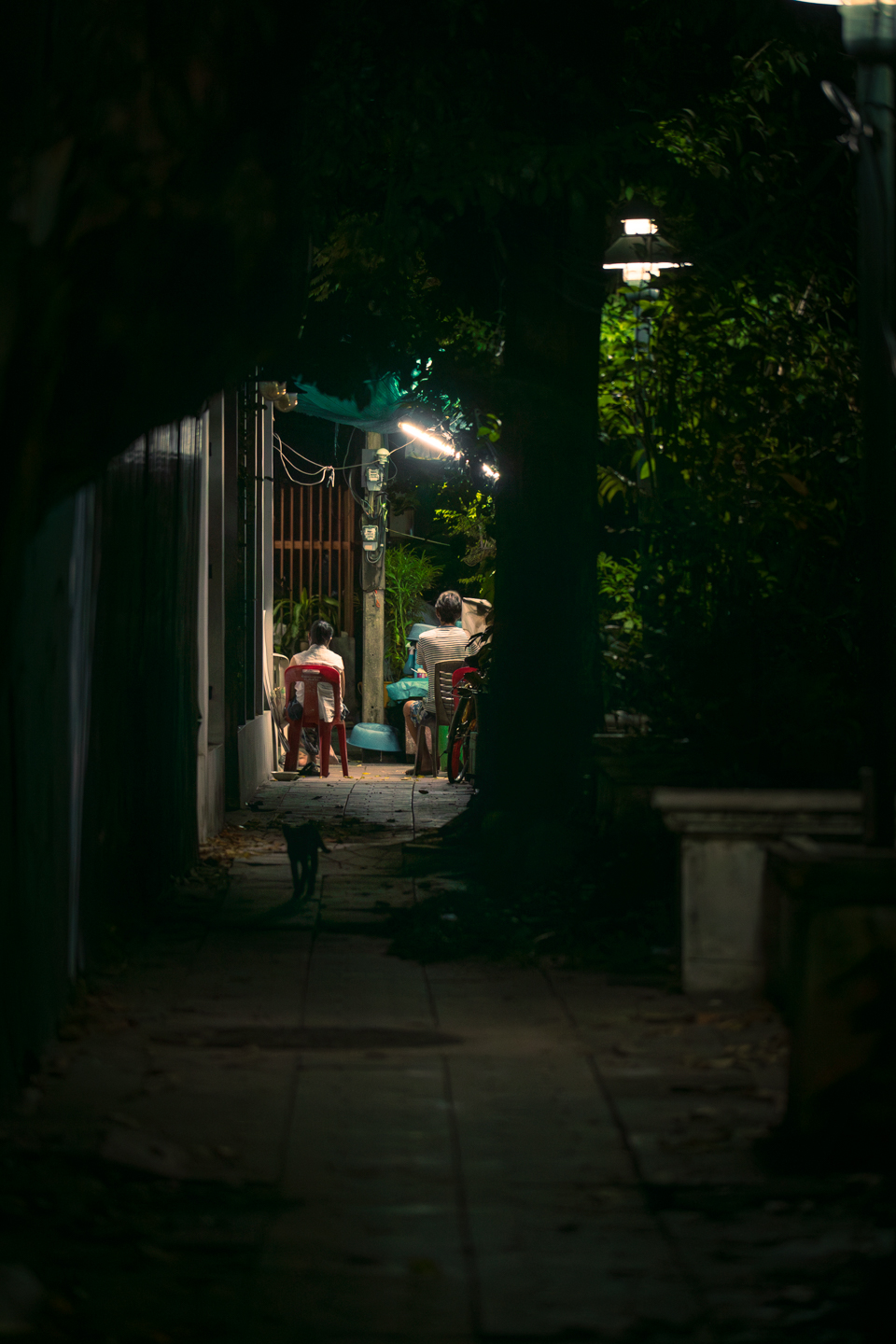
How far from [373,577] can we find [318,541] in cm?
142

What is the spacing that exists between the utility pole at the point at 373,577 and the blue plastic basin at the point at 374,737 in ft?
2.73

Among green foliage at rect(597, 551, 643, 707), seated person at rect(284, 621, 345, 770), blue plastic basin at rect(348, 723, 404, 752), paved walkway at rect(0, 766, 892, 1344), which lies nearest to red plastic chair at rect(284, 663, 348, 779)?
seated person at rect(284, 621, 345, 770)

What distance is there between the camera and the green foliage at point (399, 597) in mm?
22578

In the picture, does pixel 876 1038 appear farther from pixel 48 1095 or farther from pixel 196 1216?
pixel 48 1095

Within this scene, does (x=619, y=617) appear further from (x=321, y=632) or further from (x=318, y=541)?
(x=318, y=541)

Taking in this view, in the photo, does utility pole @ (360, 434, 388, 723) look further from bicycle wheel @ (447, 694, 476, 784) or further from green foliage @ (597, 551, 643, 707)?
green foliage @ (597, 551, 643, 707)

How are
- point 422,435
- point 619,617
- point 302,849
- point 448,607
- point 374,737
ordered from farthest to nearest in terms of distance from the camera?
1. point 422,435
2. point 374,737
3. point 448,607
4. point 619,617
5. point 302,849

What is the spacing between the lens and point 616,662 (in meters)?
9.44

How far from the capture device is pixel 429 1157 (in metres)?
4.85

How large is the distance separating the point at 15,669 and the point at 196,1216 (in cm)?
198

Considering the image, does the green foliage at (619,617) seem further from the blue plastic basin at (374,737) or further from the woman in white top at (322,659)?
the blue plastic basin at (374,737)

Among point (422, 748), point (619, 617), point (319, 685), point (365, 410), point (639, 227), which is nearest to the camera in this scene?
point (639, 227)

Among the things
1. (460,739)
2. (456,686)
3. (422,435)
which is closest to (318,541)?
(422,435)

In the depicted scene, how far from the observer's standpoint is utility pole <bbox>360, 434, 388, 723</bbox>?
21266mm
